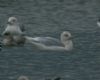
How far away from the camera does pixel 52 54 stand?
2108cm

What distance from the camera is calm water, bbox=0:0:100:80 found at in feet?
63.8

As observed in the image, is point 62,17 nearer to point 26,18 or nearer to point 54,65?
point 26,18

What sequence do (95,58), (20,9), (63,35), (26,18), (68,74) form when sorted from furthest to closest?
(20,9) → (26,18) → (63,35) → (95,58) → (68,74)

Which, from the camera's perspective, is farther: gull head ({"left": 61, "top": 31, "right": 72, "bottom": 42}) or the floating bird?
gull head ({"left": 61, "top": 31, "right": 72, "bottom": 42})

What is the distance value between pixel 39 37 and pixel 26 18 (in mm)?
3929

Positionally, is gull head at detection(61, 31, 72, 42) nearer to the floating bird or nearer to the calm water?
the floating bird

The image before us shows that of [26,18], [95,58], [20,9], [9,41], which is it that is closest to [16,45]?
[9,41]

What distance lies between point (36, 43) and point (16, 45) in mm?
440

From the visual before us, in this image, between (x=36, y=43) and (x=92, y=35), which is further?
(x=92, y=35)

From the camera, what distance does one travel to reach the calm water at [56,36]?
19.4m

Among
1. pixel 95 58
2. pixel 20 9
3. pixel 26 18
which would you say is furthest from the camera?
pixel 20 9

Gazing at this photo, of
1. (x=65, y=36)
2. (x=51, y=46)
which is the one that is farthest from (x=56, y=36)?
(x=51, y=46)

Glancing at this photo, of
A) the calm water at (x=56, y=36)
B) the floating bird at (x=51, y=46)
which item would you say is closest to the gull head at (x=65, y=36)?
the floating bird at (x=51, y=46)

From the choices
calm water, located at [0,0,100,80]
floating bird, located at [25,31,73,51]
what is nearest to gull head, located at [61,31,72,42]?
floating bird, located at [25,31,73,51]
